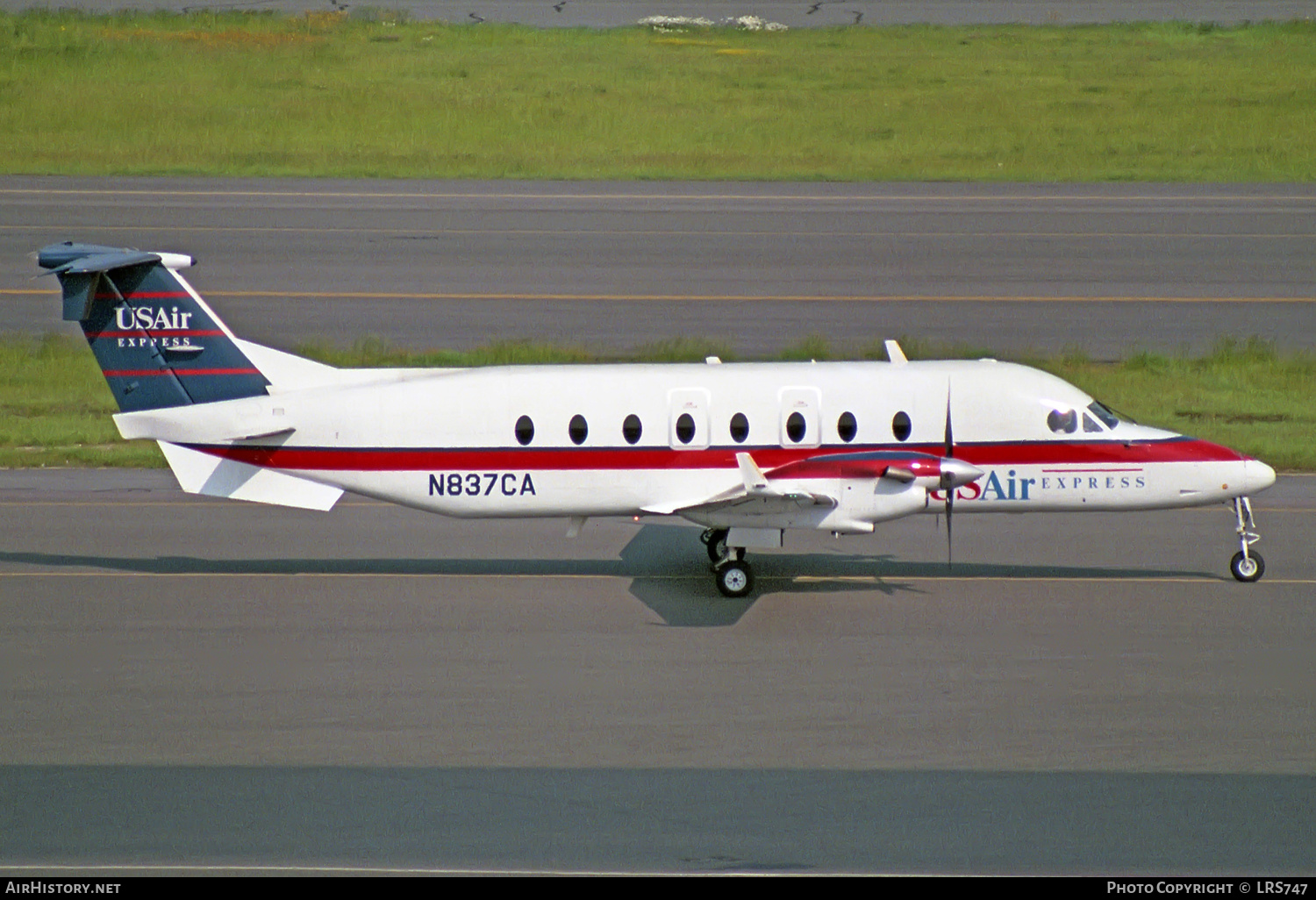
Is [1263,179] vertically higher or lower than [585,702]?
higher

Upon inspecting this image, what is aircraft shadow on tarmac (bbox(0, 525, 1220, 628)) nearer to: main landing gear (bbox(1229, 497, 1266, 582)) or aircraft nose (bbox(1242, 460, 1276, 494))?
main landing gear (bbox(1229, 497, 1266, 582))

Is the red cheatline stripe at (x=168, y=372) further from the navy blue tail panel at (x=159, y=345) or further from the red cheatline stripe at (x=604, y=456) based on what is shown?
the red cheatline stripe at (x=604, y=456)

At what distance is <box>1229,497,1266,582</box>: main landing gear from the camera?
18188 millimetres

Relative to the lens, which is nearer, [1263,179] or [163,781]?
[163,781]

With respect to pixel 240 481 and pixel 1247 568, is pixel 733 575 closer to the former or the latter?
pixel 240 481

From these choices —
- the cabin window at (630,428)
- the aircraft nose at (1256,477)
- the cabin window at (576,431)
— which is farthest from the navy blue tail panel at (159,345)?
the aircraft nose at (1256,477)

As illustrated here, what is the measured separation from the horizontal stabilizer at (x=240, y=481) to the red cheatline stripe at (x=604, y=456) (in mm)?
110

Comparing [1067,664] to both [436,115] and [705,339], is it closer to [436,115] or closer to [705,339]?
[705,339]

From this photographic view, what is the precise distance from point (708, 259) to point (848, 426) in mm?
21600

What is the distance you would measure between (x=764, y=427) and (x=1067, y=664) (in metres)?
4.40

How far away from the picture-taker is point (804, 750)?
1326cm

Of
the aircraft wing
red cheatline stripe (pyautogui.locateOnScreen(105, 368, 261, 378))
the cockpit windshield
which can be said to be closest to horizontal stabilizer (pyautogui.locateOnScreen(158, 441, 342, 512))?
red cheatline stripe (pyautogui.locateOnScreen(105, 368, 261, 378))

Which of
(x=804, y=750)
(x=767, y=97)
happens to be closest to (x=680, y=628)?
(x=804, y=750)

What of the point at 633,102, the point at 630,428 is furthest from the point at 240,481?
the point at 633,102
